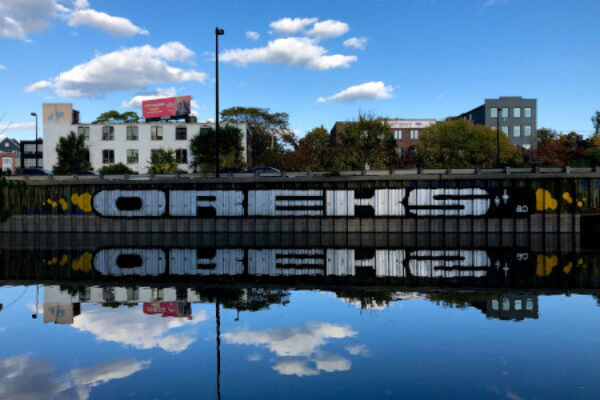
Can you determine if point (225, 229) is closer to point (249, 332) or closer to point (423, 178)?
point (423, 178)

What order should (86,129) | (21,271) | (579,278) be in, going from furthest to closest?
(86,129) < (21,271) < (579,278)

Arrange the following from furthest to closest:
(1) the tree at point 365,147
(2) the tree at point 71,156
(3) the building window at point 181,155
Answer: (3) the building window at point 181,155 → (2) the tree at point 71,156 → (1) the tree at point 365,147

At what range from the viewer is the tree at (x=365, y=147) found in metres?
56.2

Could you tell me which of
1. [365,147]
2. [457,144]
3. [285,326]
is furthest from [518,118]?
[285,326]

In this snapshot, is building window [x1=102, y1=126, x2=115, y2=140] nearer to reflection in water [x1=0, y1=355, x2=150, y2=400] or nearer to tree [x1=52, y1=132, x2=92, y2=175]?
tree [x1=52, y1=132, x2=92, y2=175]

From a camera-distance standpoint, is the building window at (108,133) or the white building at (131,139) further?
the building window at (108,133)

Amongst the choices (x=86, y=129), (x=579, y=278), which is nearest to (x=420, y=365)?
(x=579, y=278)

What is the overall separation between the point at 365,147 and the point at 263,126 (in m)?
53.9

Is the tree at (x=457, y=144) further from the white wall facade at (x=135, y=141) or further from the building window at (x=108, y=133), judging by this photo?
the building window at (x=108, y=133)

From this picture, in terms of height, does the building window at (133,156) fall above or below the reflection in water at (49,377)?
above

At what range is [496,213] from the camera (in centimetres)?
3136

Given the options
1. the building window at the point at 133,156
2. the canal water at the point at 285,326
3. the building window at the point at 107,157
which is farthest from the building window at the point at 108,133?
the canal water at the point at 285,326

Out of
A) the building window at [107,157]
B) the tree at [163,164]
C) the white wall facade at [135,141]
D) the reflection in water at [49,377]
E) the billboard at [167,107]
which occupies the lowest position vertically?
the reflection in water at [49,377]

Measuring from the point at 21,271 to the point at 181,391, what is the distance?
53.0 feet
